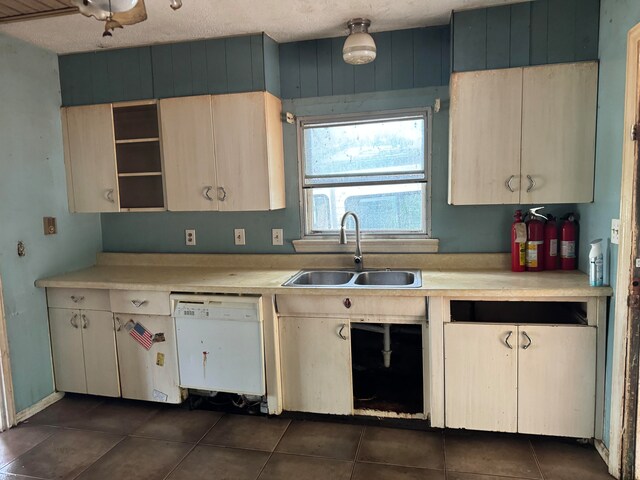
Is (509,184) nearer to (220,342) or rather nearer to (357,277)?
(357,277)

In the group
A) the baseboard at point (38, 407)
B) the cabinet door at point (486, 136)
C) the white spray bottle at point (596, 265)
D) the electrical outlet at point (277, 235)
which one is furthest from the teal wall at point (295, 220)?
the baseboard at point (38, 407)

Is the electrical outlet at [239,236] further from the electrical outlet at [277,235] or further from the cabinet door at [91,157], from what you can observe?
the cabinet door at [91,157]

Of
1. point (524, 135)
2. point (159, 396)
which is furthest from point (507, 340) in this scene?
point (159, 396)

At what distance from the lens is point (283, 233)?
3023 mm

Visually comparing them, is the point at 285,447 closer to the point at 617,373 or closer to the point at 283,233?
the point at 283,233

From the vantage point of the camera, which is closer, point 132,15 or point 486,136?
point 132,15

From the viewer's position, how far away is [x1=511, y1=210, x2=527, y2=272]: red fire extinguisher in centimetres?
253

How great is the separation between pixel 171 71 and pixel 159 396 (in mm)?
2050

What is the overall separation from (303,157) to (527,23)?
4.88 feet

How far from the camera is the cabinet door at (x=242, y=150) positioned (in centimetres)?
267

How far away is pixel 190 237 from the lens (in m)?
3.18

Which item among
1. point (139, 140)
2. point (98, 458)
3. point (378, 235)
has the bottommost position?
point (98, 458)

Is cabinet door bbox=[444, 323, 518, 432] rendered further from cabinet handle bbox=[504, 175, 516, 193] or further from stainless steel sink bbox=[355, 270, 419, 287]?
cabinet handle bbox=[504, 175, 516, 193]

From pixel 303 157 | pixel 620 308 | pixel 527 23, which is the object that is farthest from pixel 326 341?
pixel 527 23
